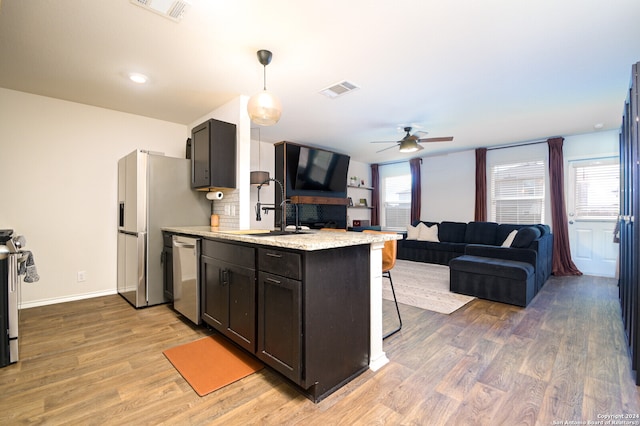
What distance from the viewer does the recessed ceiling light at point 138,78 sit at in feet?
9.29

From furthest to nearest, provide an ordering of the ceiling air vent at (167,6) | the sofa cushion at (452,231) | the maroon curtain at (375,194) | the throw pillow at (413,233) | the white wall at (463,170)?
the maroon curtain at (375,194) → the throw pillow at (413,233) → the sofa cushion at (452,231) → the white wall at (463,170) → the ceiling air vent at (167,6)

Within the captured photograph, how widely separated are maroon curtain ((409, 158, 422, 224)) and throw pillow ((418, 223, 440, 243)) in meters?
0.67

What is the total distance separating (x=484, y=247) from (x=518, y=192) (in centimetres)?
259

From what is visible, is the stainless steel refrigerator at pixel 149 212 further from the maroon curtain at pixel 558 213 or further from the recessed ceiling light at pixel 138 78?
the maroon curtain at pixel 558 213

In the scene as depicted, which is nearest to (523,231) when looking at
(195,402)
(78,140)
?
(195,402)

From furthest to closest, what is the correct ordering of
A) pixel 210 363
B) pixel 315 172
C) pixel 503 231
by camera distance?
pixel 315 172
pixel 503 231
pixel 210 363

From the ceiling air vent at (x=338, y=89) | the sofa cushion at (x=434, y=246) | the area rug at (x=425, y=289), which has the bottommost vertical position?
the area rug at (x=425, y=289)

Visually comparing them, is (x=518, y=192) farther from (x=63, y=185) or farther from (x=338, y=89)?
(x=63, y=185)

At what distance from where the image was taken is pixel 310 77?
293cm

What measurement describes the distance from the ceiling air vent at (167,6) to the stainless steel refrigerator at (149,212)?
1671 millimetres

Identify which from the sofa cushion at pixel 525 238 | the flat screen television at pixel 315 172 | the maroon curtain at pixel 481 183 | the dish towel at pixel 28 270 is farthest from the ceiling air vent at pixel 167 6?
the maroon curtain at pixel 481 183

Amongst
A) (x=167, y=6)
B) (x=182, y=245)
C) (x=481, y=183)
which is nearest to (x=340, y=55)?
(x=167, y=6)

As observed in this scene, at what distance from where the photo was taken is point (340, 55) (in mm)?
2516

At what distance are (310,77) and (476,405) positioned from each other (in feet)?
9.80
